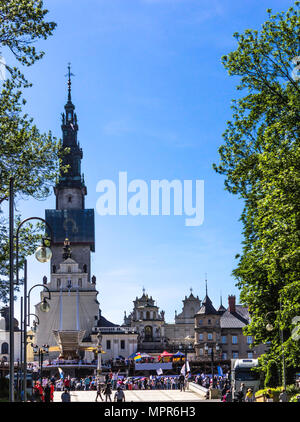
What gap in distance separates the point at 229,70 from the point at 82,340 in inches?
3127

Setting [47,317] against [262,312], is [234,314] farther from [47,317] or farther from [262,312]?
[262,312]

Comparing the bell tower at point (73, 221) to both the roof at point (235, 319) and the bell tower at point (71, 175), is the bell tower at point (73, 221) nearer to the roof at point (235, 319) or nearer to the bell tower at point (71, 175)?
the bell tower at point (71, 175)

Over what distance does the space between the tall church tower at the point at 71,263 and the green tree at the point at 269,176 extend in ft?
217

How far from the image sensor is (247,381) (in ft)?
143

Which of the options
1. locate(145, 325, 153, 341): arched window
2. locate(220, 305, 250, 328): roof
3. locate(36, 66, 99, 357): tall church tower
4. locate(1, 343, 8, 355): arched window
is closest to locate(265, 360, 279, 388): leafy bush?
locate(36, 66, 99, 357): tall church tower

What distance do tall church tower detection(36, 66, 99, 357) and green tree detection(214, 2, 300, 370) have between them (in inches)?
2608

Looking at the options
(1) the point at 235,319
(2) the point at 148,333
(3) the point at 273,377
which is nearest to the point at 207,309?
(1) the point at 235,319

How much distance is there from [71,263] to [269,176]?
8694 centimetres

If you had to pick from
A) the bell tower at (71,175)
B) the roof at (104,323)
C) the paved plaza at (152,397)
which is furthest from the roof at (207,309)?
the paved plaza at (152,397)

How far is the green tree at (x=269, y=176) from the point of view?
24.7 metres

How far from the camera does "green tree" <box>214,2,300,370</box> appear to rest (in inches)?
971

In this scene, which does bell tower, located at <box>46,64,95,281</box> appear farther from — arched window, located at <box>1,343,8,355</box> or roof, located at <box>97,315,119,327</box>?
arched window, located at <box>1,343,8,355</box>

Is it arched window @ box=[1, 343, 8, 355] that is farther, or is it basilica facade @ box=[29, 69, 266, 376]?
arched window @ box=[1, 343, 8, 355]
